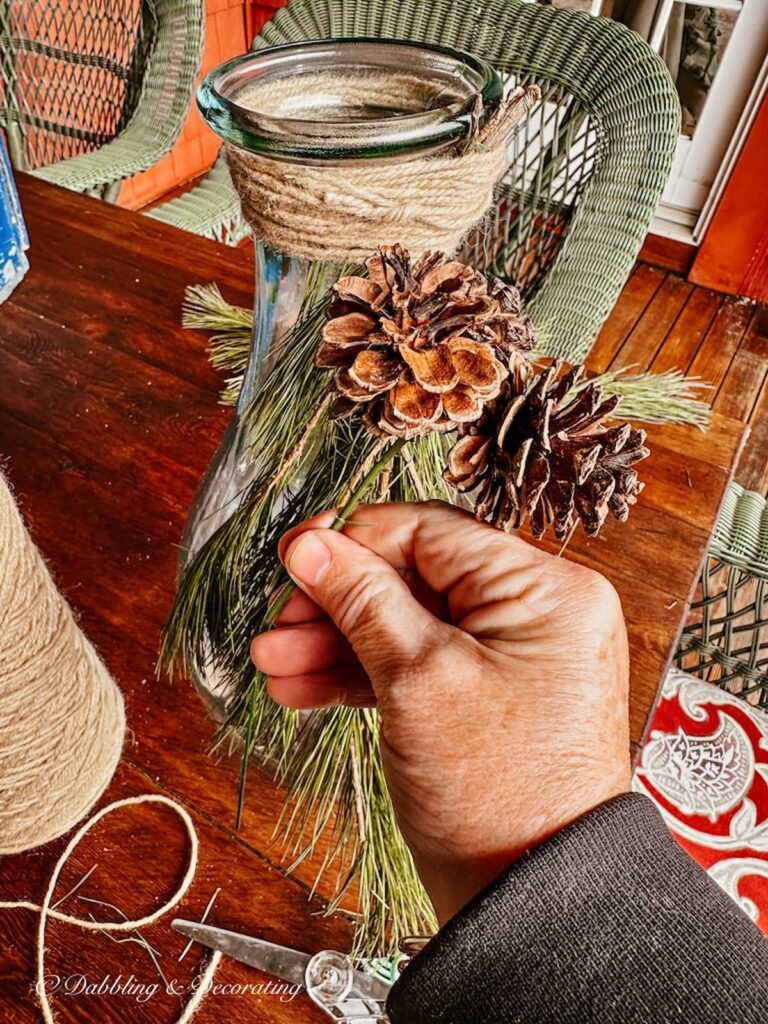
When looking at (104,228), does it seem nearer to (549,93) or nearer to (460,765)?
(549,93)

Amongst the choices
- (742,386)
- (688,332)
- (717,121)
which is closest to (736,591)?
(742,386)

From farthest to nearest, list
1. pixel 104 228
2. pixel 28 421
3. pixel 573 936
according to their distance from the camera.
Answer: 1. pixel 104 228
2. pixel 28 421
3. pixel 573 936

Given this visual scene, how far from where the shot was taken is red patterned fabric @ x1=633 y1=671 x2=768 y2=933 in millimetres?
879

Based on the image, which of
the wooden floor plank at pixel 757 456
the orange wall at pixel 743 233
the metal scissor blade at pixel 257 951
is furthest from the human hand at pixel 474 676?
the orange wall at pixel 743 233

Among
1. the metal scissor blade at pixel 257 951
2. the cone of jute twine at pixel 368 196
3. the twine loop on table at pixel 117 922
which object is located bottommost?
the twine loop on table at pixel 117 922

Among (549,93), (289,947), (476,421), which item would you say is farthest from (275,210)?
(549,93)

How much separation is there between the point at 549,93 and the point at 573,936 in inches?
39.7

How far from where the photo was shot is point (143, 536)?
0.53 metres

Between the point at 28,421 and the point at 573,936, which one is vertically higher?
the point at 573,936

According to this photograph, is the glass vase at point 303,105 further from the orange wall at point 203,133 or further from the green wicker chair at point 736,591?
the orange wall at point 203,133

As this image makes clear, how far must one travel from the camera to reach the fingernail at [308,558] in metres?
0.31

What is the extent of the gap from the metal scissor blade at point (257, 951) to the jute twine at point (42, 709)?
91 mm

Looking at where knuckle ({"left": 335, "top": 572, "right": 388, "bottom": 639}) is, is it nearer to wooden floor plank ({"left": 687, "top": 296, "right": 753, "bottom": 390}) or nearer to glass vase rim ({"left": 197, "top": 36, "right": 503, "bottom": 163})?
glass vase rim ({"left": 197, "top": 36, "right": 503, "bottom": 163})

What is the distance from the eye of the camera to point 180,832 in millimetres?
408
